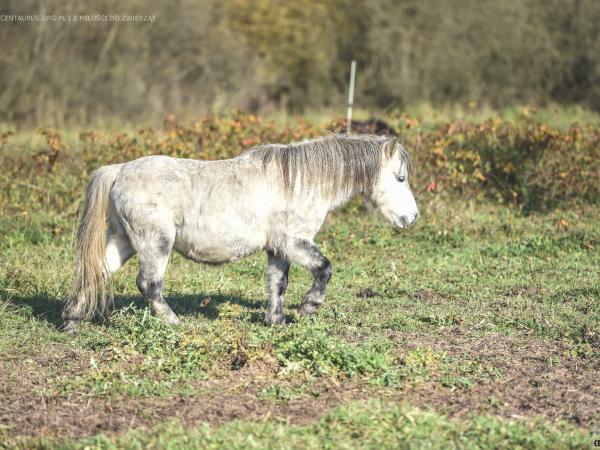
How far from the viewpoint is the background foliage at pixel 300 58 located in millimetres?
20828

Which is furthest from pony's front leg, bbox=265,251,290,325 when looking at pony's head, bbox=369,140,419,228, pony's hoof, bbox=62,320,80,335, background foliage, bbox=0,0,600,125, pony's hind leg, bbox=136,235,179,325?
background foliage, bbox=0,0,600,125

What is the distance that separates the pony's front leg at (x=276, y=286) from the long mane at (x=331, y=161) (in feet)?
2.17

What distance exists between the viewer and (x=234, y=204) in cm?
679

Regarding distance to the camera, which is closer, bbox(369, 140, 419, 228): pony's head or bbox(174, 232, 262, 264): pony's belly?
bbox(174, 232, 262, 264): pony's belly

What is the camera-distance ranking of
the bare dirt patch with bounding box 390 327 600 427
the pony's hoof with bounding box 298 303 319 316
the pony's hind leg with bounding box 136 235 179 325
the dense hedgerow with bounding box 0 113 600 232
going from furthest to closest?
the dense hedgerow with bounding box 0 113 600 232 → the pony's hoof with bounding box 298 303 319 316 → the pony's hind leg with bounding box 136 235 179 325 → the bare dirt patch with bounding box 390 327 600 427

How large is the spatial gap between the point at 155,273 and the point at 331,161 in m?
1.77

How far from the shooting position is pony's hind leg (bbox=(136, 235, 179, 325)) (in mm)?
6645

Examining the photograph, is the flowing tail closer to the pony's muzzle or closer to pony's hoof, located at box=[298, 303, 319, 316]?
pony's hoof, located at box=[298, 303, 319, 316]

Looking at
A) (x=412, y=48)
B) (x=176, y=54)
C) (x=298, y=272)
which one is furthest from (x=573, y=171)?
(x=176, y=54)

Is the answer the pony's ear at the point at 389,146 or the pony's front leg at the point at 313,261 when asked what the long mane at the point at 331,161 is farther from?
the pony's front leg at the point at 313,261

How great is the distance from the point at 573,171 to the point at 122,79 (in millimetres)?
14867

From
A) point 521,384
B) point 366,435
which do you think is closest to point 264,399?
point 366,435

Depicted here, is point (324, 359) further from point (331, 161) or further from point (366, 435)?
point (331, 161)

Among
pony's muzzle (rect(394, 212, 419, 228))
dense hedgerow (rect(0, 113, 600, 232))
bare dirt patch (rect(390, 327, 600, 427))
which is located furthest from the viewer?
dense hedgerow (rect(0, 113, 600, 232))
